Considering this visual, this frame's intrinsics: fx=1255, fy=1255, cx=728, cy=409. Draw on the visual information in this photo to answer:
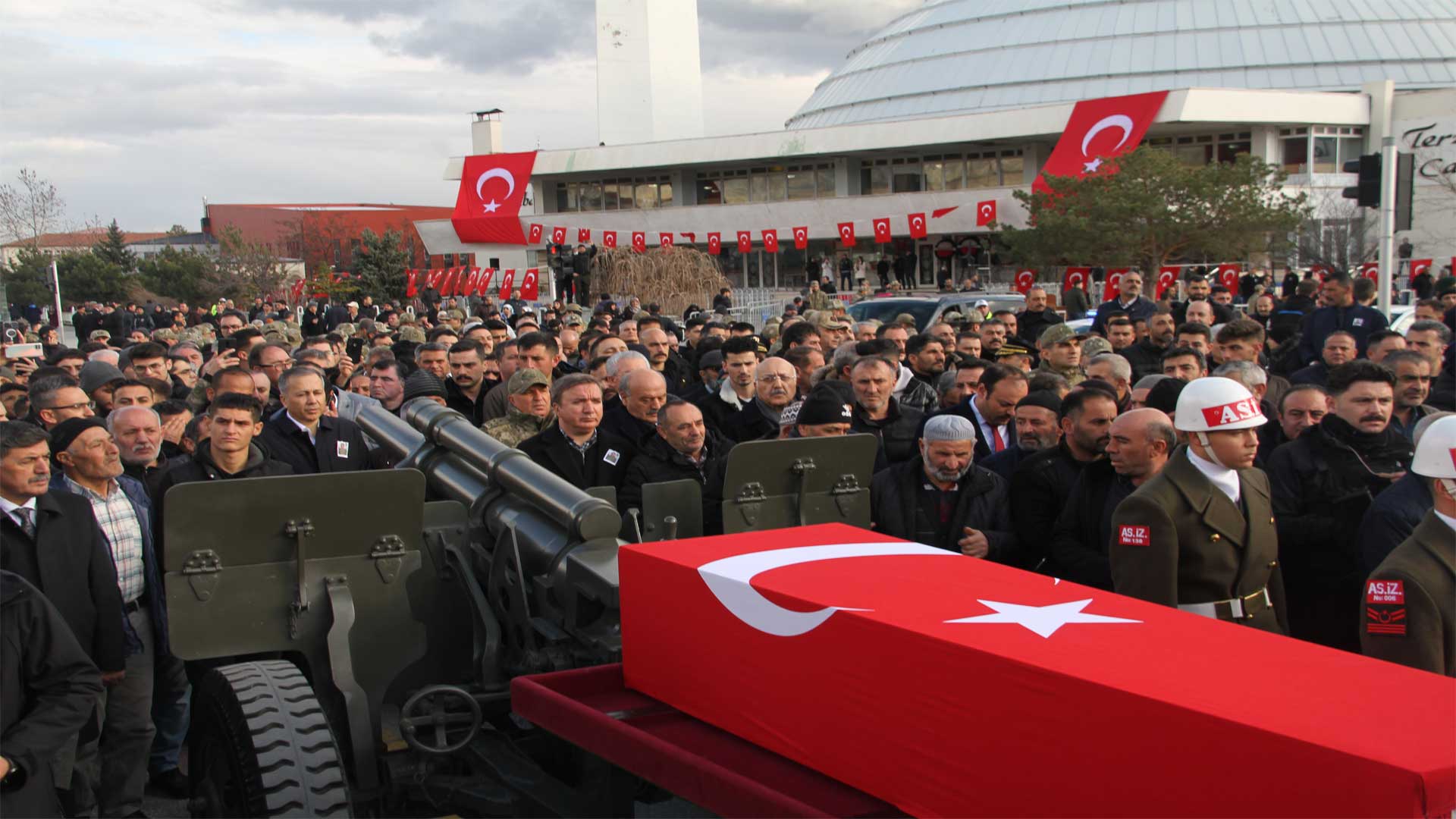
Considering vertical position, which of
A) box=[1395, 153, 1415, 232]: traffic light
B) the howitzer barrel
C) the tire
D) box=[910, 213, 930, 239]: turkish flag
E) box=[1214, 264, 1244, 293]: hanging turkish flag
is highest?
box=[910, 213, 930, 239]: turkish flag

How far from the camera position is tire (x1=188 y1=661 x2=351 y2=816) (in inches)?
155

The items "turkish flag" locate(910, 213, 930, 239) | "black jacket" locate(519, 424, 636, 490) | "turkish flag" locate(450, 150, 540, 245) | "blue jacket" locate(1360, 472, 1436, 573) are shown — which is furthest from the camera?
"turkish flag" locate(450, 150, 540, 245)

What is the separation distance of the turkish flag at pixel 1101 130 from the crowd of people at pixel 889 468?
38885 mm

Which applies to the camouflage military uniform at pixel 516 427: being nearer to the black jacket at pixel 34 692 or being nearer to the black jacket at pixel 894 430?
the black jacket at pixel 894 430

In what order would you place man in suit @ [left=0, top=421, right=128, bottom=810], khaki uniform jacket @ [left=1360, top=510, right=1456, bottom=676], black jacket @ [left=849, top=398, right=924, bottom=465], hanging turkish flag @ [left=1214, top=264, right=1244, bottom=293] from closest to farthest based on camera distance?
khaki uniform jacket @ [left=1360, top=510, right=1456, bottom=676] < man in suit @ [left=0, top=421, right=128, bottom=810] < black jacket @ [left=849, top=398, right=924, bottom=465] < hanging turkish flag @ [left=1214, top=264, right=1244, bottom=293]

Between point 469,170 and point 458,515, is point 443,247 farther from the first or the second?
point 458,515

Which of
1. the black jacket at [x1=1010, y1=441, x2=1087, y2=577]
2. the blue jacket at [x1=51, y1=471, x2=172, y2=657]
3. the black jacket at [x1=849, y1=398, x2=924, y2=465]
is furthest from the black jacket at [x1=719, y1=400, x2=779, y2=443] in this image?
the blue jacket at [x1=51, y1=471, x2=172, y2=657]

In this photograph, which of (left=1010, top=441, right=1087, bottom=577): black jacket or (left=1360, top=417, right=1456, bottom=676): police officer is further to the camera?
(left=1010, top=441, right=1087, bottom=577): black jacket

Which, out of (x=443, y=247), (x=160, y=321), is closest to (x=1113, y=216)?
(x=160, y=321)

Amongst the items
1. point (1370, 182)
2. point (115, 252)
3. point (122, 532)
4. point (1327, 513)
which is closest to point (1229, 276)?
point (1370, 182)

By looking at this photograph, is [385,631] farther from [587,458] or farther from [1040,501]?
[1040,501]

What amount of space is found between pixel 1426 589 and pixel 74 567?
4.90 meters

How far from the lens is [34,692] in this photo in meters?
4.08

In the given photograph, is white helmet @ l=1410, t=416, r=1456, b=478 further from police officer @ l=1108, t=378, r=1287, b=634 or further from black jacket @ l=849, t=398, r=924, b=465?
black jacket @ l=849, t=398, r=924, b=465
